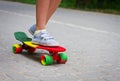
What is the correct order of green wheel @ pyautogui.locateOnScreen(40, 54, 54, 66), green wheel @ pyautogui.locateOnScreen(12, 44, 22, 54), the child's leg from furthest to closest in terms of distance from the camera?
green wheel @ pyautogui.locateOnScreen(12, 44, 22, 54) → the child's leg → green wheel @ pyautogui.locateOnScreen(40, 54, 54, 66)

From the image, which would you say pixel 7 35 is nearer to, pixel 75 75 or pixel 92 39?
pixel 92 39

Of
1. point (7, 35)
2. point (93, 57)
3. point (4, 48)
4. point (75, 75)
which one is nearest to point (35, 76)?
point (75, 75)

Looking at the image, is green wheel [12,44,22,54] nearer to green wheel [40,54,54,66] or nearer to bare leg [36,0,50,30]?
bare leg [36,0,50,30]

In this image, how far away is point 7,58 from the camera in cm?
341

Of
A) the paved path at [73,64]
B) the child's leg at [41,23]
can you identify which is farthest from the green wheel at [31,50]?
the child's leg at [41,23]

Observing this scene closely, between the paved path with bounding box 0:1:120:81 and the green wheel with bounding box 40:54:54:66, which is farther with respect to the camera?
the green wheel with bounding box 40:54:54:66

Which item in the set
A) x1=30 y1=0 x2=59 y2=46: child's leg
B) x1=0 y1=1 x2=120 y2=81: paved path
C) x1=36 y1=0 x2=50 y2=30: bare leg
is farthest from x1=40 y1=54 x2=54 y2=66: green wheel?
x1=36 y1=0 x2=50 y2=30: bare leg

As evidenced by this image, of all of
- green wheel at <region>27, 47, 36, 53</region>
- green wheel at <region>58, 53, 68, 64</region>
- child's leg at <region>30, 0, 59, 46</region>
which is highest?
child's leg at <region>30, 0, 59, 46</region>

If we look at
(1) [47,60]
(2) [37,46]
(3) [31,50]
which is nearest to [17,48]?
(3) [31,50]

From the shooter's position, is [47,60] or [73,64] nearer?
[47,60]

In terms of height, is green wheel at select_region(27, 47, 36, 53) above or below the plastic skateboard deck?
below

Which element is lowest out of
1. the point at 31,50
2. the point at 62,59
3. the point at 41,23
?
the point at 31,50

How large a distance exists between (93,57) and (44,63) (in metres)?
0.67

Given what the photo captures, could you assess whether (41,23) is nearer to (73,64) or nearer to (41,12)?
(41,12)
